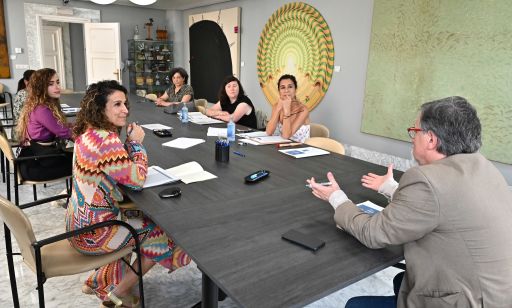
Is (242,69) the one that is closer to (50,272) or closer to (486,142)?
(486,142)

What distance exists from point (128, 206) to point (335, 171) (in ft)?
3.84

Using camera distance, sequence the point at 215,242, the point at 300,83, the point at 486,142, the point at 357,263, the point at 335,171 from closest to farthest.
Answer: the point at 357,263, the point at 215,242, the point at 335,171, the point at 486,142, the point at 300,83

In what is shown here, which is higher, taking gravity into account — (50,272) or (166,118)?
(166,118)

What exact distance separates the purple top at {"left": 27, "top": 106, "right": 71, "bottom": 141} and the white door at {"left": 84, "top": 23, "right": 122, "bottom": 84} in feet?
17.0

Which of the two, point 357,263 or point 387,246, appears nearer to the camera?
point 357,263

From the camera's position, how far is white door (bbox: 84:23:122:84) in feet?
25.1

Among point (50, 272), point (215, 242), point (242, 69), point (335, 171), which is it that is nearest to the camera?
point (215, 242)

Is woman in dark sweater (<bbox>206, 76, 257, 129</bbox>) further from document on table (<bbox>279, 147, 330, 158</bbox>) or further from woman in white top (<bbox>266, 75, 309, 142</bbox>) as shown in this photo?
document on table (<bbox>279, 147, 330, 158</bbox>)

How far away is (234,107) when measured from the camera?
13.3ft

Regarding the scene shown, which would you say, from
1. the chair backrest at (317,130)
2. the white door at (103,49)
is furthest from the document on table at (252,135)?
the white door at (103,49)

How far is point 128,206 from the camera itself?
1850 mm

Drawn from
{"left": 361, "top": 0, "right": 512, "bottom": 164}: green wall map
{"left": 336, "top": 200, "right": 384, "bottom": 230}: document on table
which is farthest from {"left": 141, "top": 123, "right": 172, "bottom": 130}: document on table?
{"left": 361, "top": 0, "right": 512, "bottom": 164}: green wall map

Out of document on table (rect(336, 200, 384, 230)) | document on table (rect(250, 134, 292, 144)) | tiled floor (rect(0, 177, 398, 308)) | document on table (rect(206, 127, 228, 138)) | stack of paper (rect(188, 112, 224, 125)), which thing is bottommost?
tiled floor (rect(0, 177, 398, 308))

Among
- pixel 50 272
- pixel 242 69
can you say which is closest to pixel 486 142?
pixel 50 272
